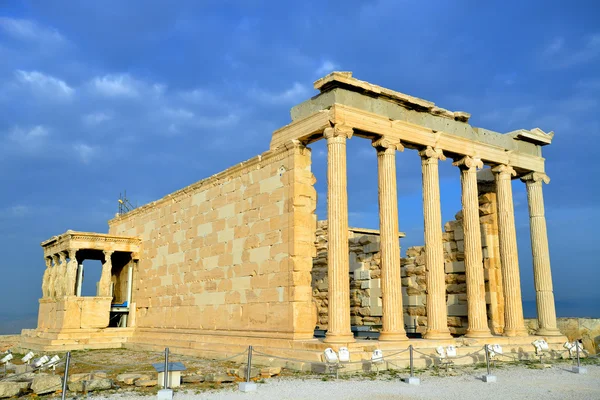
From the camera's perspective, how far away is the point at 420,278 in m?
20.8

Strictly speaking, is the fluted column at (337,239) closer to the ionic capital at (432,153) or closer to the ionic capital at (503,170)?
the ionic capital at (432,153)

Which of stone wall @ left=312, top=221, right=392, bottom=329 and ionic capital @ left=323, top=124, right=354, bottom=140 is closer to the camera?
ionic capital @ left=323, top=124, right=354, bottom=140

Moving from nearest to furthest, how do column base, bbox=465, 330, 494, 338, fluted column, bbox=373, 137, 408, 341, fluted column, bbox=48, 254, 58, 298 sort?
fluted column, bbox=373, 137, 408, 341 < column base, bbox=465, 330, 494, 338 < fluted column, bbox=48, 254, 58, 298

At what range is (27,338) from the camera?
79.0 ft

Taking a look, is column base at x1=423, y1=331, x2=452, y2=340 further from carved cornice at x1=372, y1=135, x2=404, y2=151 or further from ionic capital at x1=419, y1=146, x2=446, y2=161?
carved cornice at x1=372, y1=135, x2=404, y2=151

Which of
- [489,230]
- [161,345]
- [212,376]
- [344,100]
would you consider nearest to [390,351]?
[212,376]

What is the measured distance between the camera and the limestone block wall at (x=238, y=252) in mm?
14922

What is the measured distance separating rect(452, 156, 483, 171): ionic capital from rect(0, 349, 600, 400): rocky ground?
6.42m

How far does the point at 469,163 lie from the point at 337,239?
592cm

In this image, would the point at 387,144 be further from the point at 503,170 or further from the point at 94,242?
the point at 94,242

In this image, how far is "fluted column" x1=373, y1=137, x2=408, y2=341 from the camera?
1438cm

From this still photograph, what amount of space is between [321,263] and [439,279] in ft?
28.7

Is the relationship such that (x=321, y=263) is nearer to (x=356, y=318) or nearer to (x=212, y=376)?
(x=356, y=318)

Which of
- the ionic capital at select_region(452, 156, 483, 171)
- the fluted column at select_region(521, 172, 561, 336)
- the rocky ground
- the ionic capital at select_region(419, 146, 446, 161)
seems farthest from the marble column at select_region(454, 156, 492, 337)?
the rocky ground
